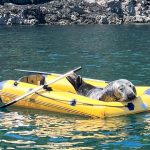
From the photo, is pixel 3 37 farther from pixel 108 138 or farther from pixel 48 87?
pixel 108 138

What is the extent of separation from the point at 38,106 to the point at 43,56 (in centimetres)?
1921

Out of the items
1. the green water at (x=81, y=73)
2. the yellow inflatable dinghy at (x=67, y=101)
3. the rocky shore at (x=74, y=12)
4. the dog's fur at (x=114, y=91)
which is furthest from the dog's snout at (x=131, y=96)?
the rocky shore at (x=74, y=12)

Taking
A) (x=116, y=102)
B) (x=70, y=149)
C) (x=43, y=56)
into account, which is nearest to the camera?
(x=70, y=149)

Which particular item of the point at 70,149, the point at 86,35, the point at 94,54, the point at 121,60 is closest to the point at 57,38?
the point at 86,35

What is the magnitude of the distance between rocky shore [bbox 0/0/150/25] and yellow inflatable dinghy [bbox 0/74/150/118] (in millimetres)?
62593

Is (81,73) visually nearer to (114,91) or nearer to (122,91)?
(114,91)

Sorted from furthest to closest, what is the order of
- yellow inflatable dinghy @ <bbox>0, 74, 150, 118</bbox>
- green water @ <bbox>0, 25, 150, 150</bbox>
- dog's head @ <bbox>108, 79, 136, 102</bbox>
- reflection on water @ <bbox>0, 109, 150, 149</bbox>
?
dog's head @ <bbox>108, 79, 136, 102</bbox> → yellow inflatable dinghy @ <bbox>0, 74, 150, 118</bbox> → green water @ <bbox>0, 25, 150, 150</bbox> → reflection on water @ <bbox>0, 109, 150, 149</bbox>

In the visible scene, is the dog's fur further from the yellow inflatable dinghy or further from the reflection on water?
the reflection on water

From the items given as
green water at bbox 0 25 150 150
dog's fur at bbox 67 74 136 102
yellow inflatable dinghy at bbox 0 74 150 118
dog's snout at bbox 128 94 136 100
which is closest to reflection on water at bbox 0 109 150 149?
green water at bbox 0 25 150 150

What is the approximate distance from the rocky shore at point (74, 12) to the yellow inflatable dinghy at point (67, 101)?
2464 inches

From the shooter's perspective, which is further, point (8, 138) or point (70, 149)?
point (8, 138)

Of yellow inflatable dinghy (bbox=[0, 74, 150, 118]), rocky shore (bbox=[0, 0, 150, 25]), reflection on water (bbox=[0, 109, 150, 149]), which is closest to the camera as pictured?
reflection on water (bbox=[0, 109, 150, 149])

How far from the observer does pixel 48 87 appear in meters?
21.6

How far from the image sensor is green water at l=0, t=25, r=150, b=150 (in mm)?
16422
